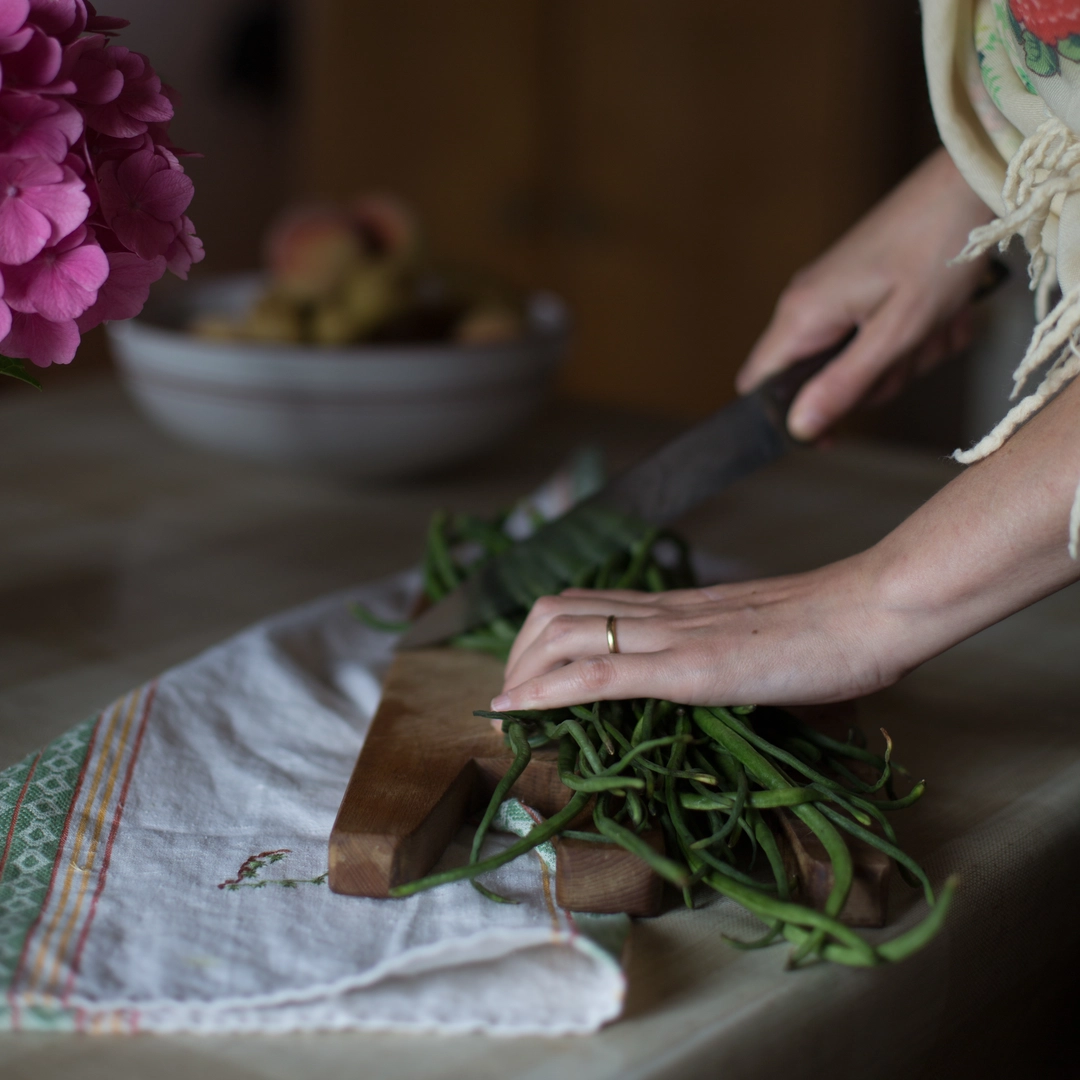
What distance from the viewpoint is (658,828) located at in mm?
718

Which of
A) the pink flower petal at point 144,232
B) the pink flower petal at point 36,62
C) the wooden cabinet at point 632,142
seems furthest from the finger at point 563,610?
the wooden cabinet at point 632,142

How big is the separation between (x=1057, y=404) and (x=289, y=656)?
623mm

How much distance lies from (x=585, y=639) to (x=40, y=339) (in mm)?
387

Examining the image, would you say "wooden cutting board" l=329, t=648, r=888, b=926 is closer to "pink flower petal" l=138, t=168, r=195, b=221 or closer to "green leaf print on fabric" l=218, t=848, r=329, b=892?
"green leaf print on fabric" l=218, t=848, r=329, b=892

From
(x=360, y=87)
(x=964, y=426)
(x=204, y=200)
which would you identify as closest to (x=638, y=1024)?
(x=964, y=426)

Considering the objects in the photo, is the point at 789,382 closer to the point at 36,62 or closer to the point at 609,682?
the point at 609,682

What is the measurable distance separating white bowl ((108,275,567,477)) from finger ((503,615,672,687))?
0.64 m

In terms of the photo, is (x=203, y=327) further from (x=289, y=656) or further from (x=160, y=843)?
(x=160, y=843)

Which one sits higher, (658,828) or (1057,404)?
(1057,404)

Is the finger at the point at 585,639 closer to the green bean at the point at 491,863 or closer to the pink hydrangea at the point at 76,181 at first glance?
the green bean at the point at 491,863

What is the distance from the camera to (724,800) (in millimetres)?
722

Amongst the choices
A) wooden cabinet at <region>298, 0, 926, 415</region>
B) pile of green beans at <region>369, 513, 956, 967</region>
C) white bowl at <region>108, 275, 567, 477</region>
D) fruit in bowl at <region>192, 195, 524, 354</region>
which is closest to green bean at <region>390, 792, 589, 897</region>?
pile of green beans at <region>369, 513, 956, 967</region>

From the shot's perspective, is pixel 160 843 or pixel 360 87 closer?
pixel 160 843

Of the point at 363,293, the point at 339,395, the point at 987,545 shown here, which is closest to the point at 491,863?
the point at 987,545
